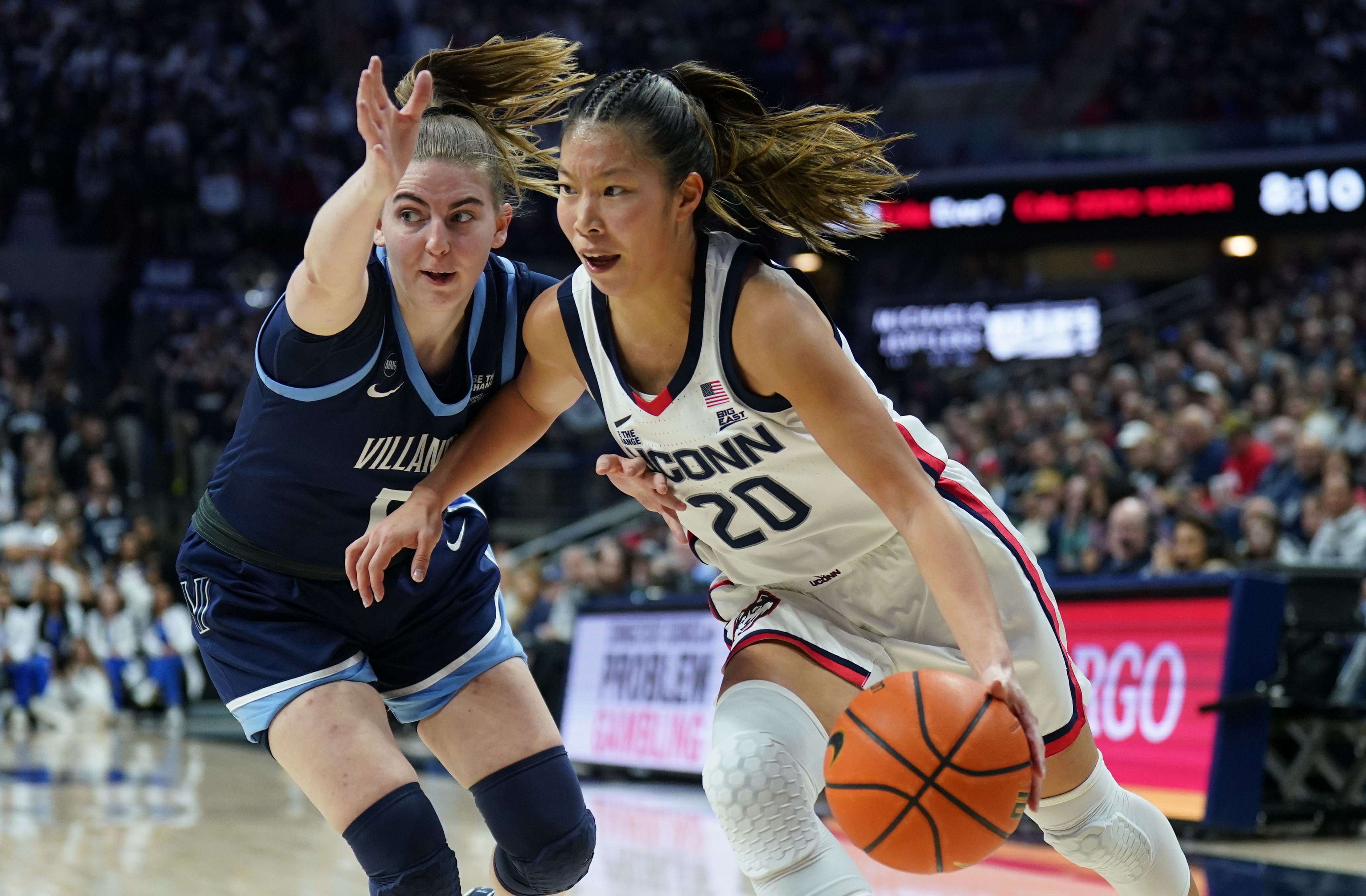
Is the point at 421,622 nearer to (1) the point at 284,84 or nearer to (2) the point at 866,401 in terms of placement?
(2) the point at 866,401

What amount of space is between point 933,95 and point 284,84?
8.72 metres

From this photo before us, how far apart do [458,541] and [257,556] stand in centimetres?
46

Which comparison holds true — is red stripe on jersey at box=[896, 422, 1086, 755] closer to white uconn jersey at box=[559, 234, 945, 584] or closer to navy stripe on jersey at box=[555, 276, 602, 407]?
white uconn jersey at box=[559, 234, 945, 584]

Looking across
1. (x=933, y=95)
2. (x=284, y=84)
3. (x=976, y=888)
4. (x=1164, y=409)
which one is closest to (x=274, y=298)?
(x=284, y=84)

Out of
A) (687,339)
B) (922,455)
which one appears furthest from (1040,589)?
(687,339)

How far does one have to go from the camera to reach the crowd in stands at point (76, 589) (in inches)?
516

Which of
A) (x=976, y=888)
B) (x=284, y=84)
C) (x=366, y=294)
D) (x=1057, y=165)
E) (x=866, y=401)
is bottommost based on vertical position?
(x=976, y=888)

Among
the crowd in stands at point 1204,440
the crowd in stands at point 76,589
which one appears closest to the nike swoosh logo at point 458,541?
the crowd in stands at point 1204,440

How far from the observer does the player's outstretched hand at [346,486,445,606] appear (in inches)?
116

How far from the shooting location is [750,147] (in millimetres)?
2949

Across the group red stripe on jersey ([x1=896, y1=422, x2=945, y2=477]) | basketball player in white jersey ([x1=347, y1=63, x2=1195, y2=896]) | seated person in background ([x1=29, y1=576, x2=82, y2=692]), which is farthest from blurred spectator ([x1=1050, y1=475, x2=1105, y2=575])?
seated person in background ([x1=29, y1=576, x2=82, y2=692])

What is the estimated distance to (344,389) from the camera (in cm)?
303

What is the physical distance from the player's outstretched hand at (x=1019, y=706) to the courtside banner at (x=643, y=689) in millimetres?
5436

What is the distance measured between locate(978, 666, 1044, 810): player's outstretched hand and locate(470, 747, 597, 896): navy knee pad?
112 centimetres
